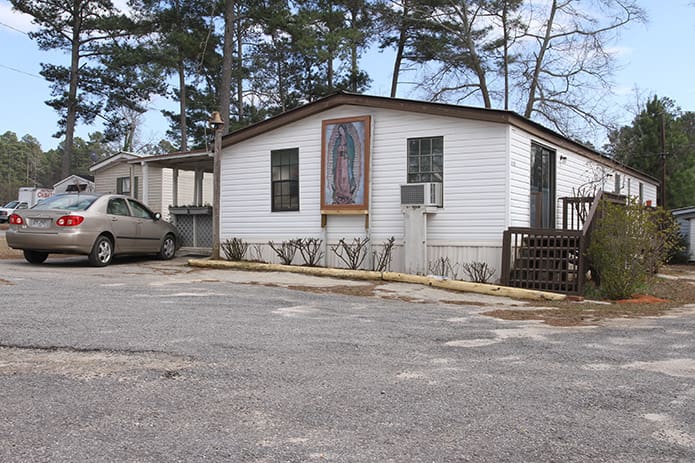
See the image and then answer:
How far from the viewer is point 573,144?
1363cm

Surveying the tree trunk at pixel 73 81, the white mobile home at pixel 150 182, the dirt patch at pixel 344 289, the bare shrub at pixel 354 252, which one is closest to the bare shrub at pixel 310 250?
the bare shrub at pixel 354 252

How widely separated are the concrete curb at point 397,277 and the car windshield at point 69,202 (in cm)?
238

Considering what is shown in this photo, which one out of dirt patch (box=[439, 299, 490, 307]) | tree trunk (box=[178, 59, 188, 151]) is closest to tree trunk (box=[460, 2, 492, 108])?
tree trunk (box=[178, 59, 188, 151])

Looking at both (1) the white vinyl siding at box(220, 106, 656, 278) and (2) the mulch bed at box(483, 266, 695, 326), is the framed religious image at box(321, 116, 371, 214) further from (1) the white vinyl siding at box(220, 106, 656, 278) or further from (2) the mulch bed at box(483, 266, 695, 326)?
(2) the mulch bed at box(483, 266, 695, 326)

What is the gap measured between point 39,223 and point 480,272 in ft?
26.7

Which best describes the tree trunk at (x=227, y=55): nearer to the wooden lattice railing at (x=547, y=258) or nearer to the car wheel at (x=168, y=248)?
the car wheel at (x=168, y=248)

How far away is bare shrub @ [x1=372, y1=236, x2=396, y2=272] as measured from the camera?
11.4m

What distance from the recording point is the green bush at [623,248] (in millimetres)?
9086

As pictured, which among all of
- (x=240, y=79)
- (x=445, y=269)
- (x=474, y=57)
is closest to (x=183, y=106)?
(x=240, y=79)

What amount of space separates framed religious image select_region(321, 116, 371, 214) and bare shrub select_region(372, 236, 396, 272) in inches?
33.0

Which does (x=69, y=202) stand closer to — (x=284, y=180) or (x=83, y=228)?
(x=83, y=228)

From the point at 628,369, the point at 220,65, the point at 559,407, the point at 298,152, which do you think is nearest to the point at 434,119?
the point at 298,152

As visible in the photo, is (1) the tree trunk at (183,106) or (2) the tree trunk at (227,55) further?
(1) the tree trunk at (183,106)

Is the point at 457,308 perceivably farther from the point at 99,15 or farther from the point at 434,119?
the point at 99,15
